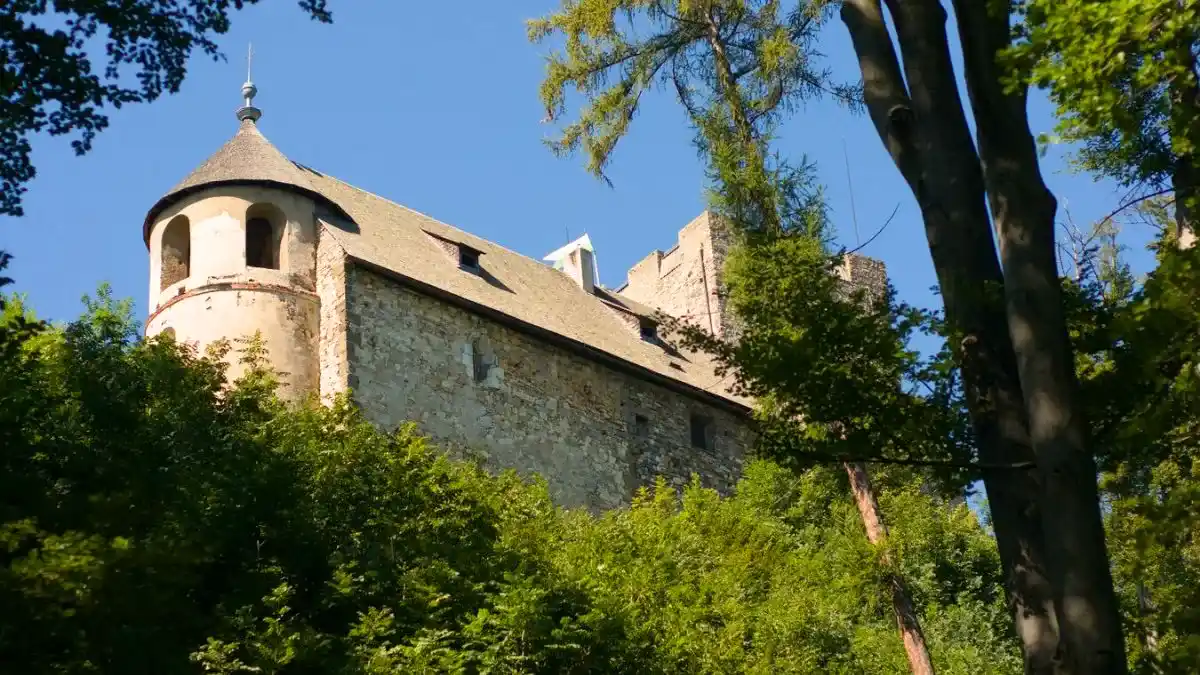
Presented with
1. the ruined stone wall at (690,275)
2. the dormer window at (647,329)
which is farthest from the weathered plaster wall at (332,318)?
the ruined stone wall at (690,275)

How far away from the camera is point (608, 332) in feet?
103

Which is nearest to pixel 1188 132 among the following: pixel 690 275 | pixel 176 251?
pixel 176 251

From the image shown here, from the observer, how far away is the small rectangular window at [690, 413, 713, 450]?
30.9m

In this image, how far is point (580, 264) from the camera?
114 feet

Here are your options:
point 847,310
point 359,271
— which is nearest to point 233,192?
point 359,271

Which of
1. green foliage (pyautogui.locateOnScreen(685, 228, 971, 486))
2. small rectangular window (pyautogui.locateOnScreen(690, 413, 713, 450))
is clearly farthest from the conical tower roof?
green foliage (pyautogui.locateOnScreen(685, 228, 971, 486))

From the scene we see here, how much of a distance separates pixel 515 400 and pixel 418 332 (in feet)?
6.58

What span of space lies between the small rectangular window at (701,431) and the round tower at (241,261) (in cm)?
774

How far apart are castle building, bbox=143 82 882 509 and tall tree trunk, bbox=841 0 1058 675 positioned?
53.5ft

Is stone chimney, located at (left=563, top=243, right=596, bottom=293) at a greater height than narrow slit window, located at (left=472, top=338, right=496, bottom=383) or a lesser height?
greater

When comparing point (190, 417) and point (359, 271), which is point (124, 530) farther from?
point (359, 271)

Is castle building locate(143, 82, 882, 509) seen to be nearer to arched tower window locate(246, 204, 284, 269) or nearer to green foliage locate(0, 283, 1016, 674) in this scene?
arched tower window locate(246, 204, 284, 269)

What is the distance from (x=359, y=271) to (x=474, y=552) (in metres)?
8.04

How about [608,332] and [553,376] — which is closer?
[553,376]
